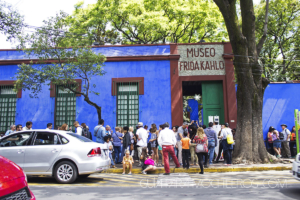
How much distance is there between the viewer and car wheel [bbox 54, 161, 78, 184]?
8000mm

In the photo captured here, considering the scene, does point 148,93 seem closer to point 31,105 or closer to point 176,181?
point 31,105

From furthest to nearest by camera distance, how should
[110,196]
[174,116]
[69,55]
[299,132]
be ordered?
[174,116], [69,55], [299,132], [110,196]

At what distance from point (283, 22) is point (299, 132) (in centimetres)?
1596

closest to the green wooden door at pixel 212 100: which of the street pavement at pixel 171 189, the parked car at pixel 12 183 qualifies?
the street pavement at pixel 171 189

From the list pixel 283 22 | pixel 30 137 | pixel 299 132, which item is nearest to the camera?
pixel 30 137

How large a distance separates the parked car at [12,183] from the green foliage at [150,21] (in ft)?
65.2

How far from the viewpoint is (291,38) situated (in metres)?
26.5

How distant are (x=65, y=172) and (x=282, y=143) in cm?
1207

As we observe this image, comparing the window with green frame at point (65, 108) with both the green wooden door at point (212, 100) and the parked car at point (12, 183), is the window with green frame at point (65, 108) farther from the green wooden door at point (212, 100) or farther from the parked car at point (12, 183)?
the parked car at point (12, 183)

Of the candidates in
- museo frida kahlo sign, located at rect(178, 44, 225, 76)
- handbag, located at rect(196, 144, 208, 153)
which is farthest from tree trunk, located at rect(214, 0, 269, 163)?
museo frida kahlo sign, located at rect(178, 44, 225, 76)

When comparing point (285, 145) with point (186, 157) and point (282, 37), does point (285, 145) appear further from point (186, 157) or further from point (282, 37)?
point (282, 37)

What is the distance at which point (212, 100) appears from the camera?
1667 cm

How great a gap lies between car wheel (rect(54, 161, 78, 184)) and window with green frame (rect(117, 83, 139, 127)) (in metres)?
8.20

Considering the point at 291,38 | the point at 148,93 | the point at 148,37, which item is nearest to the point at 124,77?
the point at 148,93
